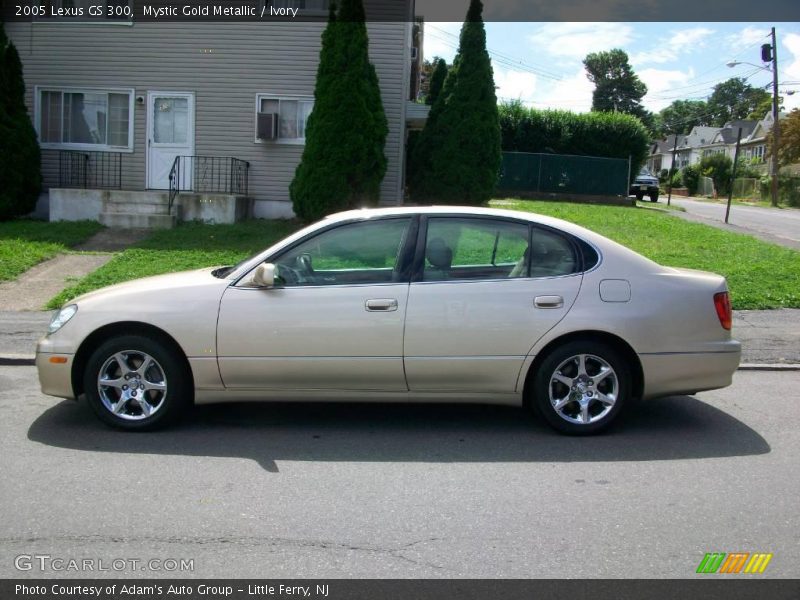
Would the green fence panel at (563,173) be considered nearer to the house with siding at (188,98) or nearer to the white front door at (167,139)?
Result: the house with siding at (188,98)

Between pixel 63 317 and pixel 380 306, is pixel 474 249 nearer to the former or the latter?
pixel 380 306

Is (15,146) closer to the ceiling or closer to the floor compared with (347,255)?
closer to the ceiling

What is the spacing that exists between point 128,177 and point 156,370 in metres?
13.7

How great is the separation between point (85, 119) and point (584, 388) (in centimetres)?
1584

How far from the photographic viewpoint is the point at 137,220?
16.0 m

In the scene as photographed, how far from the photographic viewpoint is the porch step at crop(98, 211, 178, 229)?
1598 cm

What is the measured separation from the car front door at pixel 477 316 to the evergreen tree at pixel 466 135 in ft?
39.2

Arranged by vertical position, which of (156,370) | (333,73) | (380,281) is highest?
(333,73)

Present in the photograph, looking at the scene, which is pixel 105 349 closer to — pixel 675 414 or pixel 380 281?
pixel 380 281

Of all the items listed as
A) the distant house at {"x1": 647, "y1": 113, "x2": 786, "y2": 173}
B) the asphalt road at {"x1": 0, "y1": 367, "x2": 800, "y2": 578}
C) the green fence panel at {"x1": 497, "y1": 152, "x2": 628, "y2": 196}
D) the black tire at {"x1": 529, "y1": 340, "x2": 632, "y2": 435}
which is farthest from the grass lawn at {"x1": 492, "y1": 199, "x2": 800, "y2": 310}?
the distant house at {"x1": 647, "y1": 113, "x2": 786, "y2": 173}

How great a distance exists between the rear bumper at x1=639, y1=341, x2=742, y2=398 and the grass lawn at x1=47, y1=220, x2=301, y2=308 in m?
7.69

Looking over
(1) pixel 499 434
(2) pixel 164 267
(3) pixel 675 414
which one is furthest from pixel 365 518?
(2) pixel 164 267

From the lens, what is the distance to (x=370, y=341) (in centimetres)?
566
